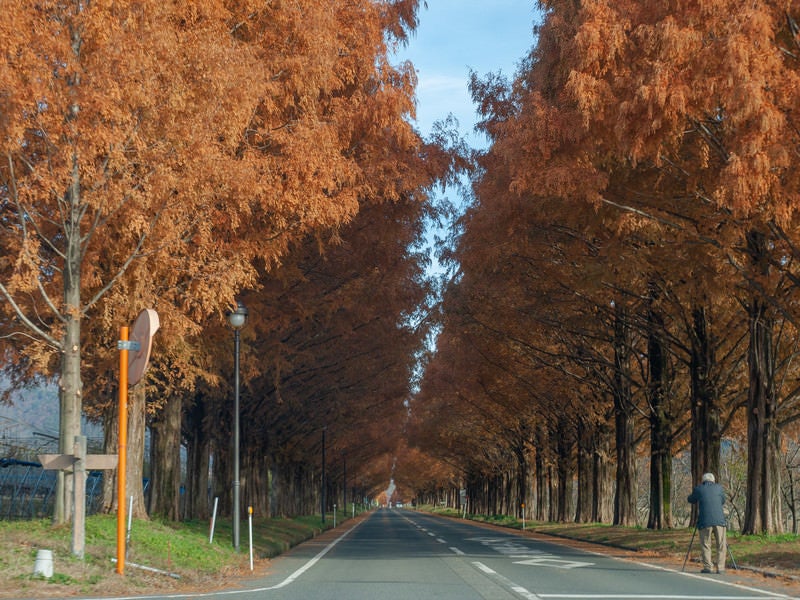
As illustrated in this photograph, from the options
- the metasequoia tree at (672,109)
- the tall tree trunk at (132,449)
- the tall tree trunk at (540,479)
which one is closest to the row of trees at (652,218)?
the metasequoia tree at (672,109)

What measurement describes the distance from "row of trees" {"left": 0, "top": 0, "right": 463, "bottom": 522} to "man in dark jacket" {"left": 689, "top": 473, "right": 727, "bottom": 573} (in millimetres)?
8102

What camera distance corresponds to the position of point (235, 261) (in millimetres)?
15820

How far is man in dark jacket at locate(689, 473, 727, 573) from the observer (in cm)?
1575

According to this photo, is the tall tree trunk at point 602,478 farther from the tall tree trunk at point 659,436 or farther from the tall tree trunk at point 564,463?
the tall tree trunk at point 659,436

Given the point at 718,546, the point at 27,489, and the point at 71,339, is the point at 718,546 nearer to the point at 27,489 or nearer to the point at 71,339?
the point at 71,339

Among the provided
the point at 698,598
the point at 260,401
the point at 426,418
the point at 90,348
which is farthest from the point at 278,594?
the point at 426,418

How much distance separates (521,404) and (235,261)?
30.8m

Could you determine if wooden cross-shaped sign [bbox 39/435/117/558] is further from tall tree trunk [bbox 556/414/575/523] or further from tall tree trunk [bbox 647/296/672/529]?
tall tree trunk [bbox 556/414/575/523]

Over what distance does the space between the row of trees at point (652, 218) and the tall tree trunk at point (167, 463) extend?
27.5ft

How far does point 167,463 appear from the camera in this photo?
941 inches

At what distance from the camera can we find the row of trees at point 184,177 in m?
13.0

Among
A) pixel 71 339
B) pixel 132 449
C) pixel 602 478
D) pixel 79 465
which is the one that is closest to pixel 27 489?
pixel 602 478

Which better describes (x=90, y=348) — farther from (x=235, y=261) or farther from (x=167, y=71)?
(x=167, y=71)

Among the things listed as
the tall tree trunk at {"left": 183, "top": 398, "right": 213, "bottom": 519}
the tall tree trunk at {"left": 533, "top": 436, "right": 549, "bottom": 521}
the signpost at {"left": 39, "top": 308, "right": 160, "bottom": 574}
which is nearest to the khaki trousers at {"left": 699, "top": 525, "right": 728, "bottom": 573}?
the signpost at {"left": 39, "top": 308, "right": 160, "bottom": 574}
